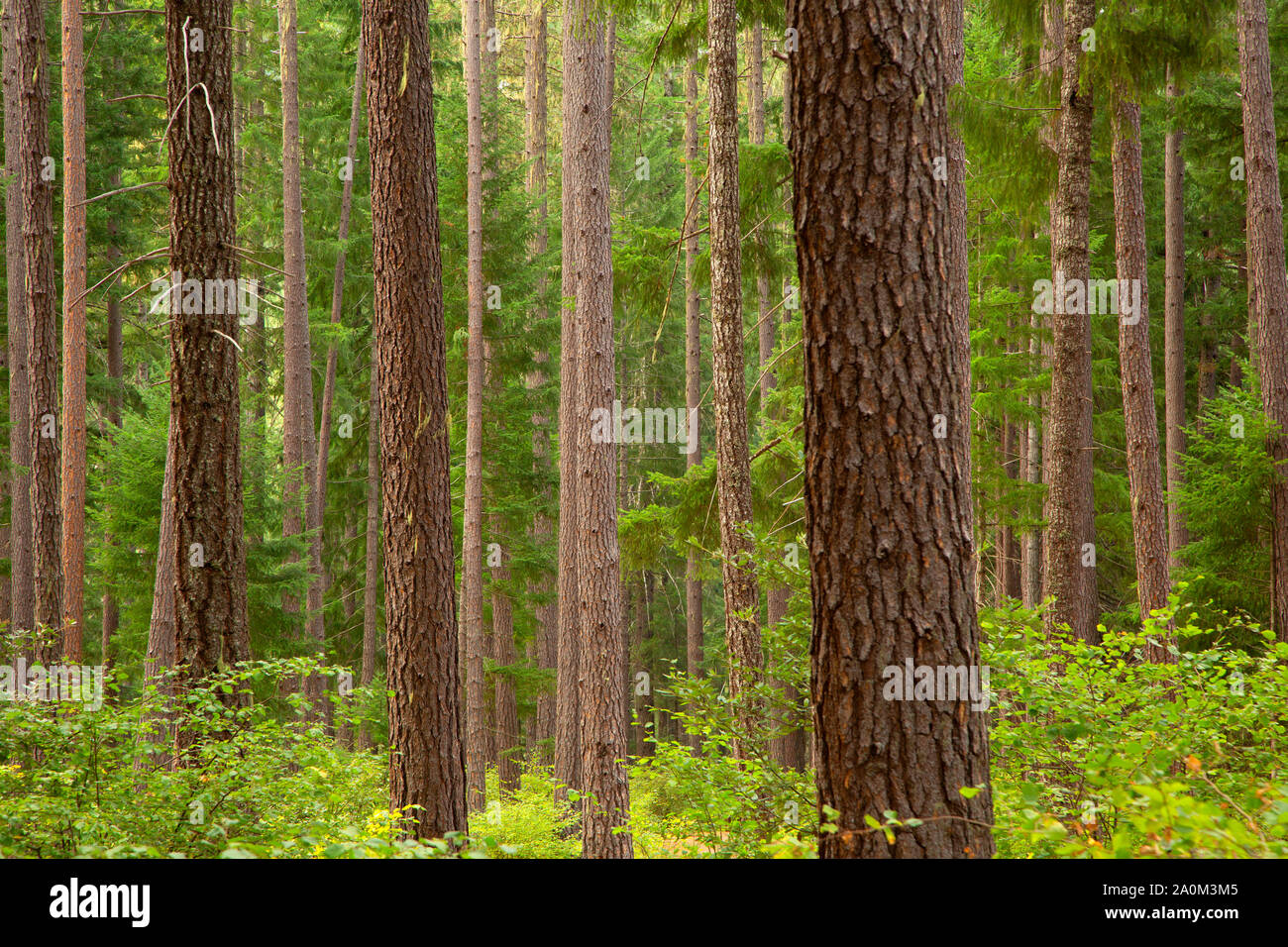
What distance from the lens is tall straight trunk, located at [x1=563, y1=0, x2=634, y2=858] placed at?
882cm

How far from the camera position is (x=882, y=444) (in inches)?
125

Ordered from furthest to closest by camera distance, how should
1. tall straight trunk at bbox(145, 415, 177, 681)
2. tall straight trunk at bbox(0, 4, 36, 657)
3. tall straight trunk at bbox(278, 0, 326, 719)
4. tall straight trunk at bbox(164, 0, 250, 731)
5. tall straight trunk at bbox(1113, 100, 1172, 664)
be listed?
1. tall straight trunk at bbox(278, 0, 326, 719)
2. tall straight trunk at bbox(0, 4, 36, 657)
3. tall straight trunk at bbox(1113, 100, 1172, 664)
4. tall straight trunk at bbox(145, 415, 177, 681)
5. tall straight trunk at bbox(164, 0, 250, 731)

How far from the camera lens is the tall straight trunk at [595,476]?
8820 mm

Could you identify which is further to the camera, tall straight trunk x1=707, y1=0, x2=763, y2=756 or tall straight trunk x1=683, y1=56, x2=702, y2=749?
tall straight trunk x1=683, y1=56, x2=702, y2=749

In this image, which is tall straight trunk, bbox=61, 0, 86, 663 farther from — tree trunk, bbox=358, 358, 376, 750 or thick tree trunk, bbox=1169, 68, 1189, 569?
thick tree trunk, bbox=1169, 68, 1189, 569

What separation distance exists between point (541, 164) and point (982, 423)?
11.4 metres

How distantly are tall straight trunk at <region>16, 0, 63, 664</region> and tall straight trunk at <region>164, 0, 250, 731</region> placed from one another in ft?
18.0

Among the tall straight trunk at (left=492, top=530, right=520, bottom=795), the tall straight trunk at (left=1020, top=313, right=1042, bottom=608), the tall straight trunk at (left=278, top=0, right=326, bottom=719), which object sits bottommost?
the tall straight trunk at (left=492, top=530, right=520, bottom=795)

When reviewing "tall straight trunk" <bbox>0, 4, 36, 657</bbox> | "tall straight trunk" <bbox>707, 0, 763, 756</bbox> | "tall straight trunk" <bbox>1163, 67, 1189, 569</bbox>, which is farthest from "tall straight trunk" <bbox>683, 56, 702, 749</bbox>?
"tall straight trunk" <bbox>0, 4, 36, 657</bbox>

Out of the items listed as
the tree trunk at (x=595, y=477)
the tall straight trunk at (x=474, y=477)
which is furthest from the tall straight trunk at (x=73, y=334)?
the tree trunk at (x=595, y=477)

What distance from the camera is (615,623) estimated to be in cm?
908
